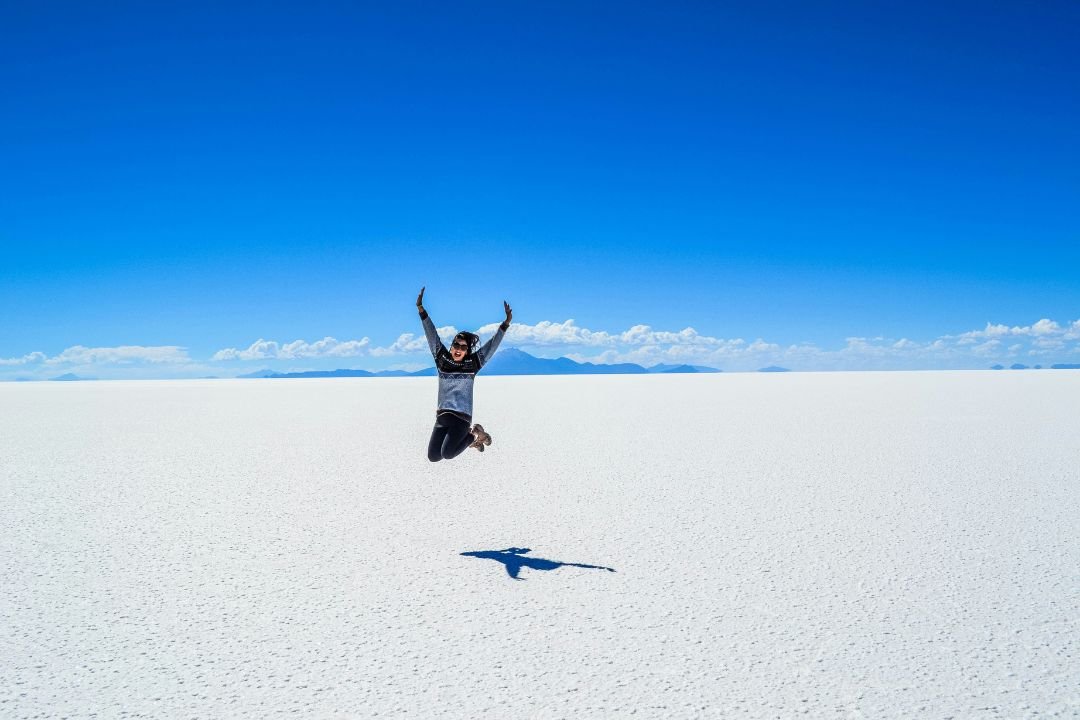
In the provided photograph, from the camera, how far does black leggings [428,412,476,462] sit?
646 centimetres

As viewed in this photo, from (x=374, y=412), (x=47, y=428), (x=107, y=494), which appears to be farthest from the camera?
(x=374, y=412)

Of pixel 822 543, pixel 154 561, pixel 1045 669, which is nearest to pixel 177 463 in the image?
pixel 154 561

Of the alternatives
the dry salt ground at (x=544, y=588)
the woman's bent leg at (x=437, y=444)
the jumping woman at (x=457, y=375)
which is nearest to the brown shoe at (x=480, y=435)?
the jumping woman at (x=457, y=375)

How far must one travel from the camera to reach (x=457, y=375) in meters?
6.37

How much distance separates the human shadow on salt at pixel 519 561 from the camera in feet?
17.5

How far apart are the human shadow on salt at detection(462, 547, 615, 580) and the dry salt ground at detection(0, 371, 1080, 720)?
31mm

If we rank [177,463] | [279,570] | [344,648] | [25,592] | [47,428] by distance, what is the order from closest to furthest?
[344,648] < [25,592] < [279,570] < [177,463] < [47,428]

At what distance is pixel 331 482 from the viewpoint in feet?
30.2

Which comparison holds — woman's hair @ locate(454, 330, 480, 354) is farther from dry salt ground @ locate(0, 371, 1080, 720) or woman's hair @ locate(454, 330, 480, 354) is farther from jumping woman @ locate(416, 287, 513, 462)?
dry salt ground @ locate(0, 371, 1080, 720)

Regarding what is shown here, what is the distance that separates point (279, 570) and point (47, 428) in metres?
15.1

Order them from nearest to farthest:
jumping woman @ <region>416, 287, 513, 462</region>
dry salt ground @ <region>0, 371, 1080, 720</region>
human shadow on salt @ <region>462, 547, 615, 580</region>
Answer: dry salt ground @ <region>0, 371, 1080, 720</region> < human shadow on salt @ <region>462, 547, 615, 580</region> < jumping woman @ <region>416, 287, 513, 462</region>

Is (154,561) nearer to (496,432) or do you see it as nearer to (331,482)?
(331,482)

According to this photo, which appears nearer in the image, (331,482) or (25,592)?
(25,592)

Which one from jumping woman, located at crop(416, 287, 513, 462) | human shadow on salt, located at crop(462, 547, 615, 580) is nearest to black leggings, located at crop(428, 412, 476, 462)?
jumping woman, located at crop(416, 287, 513, 462)
